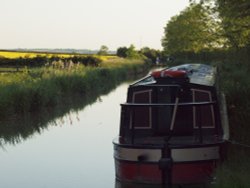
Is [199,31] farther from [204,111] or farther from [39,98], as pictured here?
[204,111]

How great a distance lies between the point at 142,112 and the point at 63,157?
290 centimetres

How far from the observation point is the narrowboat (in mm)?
10297

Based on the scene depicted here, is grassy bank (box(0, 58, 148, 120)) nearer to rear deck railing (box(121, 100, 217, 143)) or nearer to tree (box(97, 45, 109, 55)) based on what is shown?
rear deck railing (box(121, 100, 217, 143))

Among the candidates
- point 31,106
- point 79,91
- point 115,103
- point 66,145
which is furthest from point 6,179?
point 79,91

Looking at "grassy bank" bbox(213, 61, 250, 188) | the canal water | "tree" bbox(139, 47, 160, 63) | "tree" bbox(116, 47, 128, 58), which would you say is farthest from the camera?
"tree" bbox(139, 47, 160, 63)


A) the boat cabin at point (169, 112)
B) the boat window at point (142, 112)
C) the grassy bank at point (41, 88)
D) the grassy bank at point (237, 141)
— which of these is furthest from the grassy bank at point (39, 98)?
the grassy bank at point (237, 141)

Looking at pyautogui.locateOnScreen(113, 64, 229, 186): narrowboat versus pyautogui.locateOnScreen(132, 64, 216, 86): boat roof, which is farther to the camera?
pyautogui.locateOnScreen(132, 64, 216, 86): boat roof

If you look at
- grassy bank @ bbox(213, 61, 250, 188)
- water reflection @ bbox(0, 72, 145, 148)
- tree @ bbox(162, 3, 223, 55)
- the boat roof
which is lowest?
water reflection @ bbox(0, 72, 145, 148)

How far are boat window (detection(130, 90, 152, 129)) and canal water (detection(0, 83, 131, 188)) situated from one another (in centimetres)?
122

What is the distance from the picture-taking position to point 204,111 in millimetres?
11984

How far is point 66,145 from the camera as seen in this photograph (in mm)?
15844

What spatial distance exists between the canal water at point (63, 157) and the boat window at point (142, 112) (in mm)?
1219

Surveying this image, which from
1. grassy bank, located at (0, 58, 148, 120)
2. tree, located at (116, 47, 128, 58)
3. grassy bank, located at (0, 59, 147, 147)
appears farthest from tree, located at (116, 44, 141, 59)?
grassy bank, located at (0, 59, 147, 147)

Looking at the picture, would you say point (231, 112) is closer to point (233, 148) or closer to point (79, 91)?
point (233, 148)
